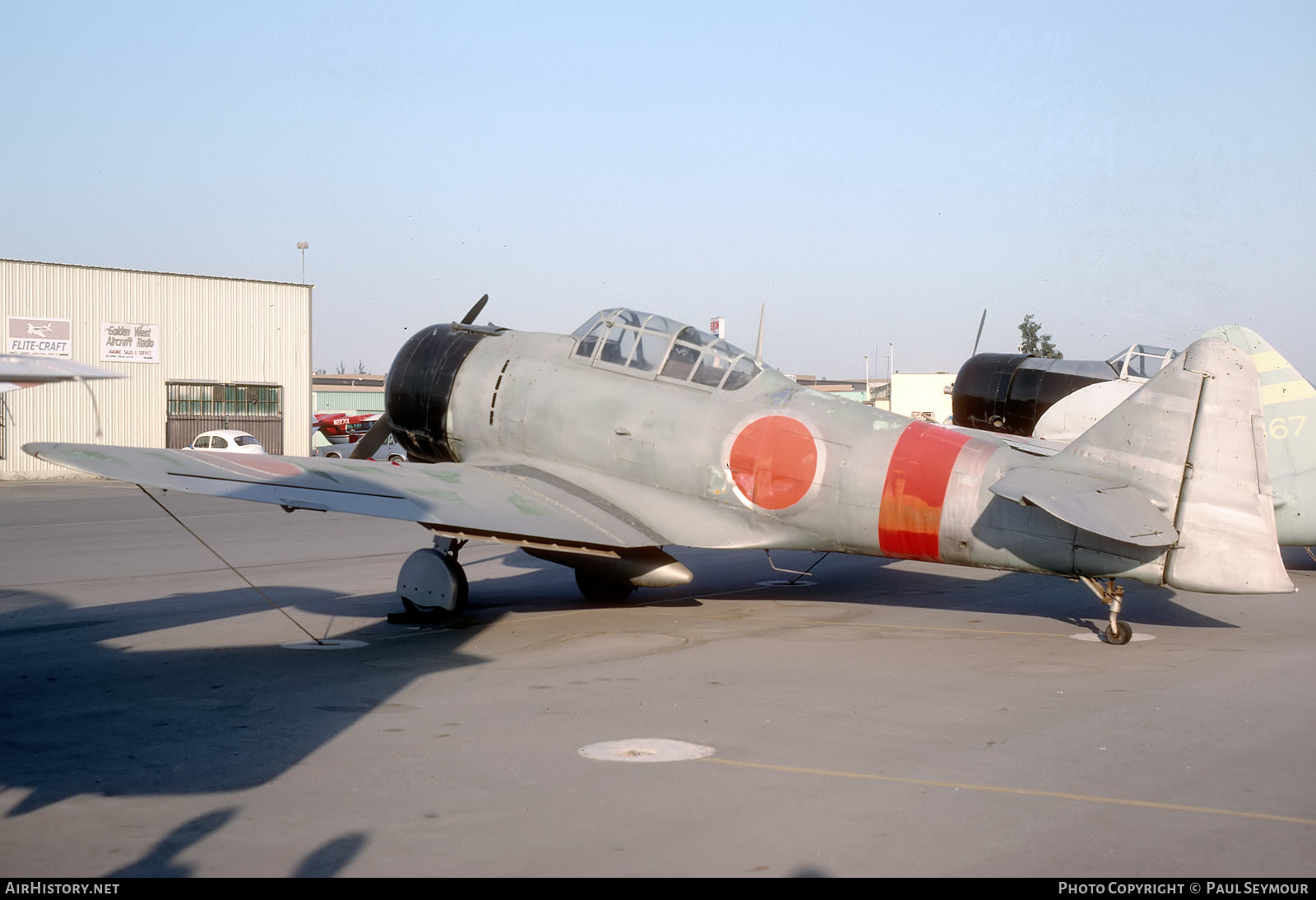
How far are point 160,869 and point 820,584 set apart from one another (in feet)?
31.3

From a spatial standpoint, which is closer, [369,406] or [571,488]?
[571,488]

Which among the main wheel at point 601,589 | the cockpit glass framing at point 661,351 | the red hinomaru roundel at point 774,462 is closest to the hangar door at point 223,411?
the main wheel at point 601,589

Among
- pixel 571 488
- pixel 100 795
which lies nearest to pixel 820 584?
pixel 571 488

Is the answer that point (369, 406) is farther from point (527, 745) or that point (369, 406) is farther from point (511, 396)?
point (527, 745)

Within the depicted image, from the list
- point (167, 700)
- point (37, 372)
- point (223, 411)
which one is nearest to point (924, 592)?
point (167, 700)

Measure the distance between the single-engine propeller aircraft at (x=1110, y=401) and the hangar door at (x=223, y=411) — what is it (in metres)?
31.3

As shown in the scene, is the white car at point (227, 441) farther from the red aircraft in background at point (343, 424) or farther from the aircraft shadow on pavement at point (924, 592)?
the aircraft shadow on pavement at point (924, 592)

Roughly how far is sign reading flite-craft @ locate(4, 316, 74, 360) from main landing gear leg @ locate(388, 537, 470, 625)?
32074mm

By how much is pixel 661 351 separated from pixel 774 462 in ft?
6.06

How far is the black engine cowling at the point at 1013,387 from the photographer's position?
661 inches

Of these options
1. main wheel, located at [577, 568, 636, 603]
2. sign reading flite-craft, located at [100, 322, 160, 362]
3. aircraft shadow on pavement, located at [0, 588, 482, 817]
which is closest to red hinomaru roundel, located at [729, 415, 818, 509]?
main wheel, located at [577, 568, 636, 603]

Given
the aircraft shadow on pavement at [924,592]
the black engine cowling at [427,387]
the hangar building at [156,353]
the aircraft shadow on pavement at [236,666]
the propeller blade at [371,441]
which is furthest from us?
the hangar building at [156,353]
